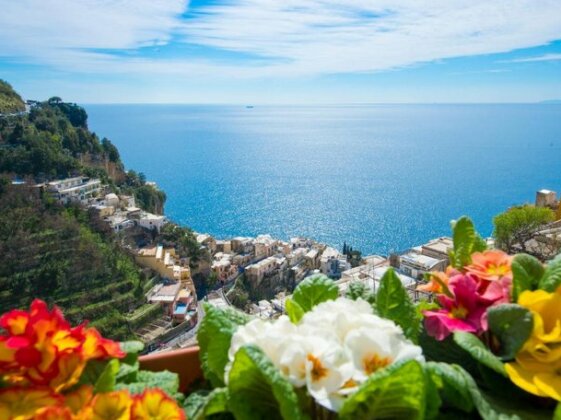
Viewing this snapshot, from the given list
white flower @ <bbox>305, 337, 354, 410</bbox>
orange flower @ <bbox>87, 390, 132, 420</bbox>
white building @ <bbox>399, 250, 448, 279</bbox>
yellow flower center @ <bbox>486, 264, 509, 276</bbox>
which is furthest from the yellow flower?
white building @ <bbox>399, 250, 448, 279</bbox>

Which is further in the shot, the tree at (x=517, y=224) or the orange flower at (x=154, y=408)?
the tree at (x=517, y=224)

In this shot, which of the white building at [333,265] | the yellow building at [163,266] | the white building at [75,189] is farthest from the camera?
the white building at [333,265]

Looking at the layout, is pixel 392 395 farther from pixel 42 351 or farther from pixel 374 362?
pixel 42 351

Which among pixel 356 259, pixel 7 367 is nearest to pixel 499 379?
pixel 7 367

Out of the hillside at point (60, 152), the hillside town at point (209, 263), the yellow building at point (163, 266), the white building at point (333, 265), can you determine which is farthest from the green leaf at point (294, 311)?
the hillside at point (60, 152)

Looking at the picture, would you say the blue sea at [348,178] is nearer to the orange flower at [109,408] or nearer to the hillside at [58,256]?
the hillside at [58,256]

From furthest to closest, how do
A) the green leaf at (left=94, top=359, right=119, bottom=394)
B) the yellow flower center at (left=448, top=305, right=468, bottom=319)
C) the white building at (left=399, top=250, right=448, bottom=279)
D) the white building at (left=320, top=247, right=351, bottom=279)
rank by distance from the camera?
the white building at (left=320, top=247, right=351, bottom=279) → the white building at (left=399, top=250, right=448, bottom=279) → the yellow flower center at (left=448, top=305, right=468, bottom=319) → the green leaf at (left=94, top=359, right=119, bottom=394)

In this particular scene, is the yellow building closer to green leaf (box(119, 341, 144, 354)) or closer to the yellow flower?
green leaf (box(119, 341, 144, 354))

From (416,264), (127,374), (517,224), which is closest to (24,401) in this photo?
(127,374)
